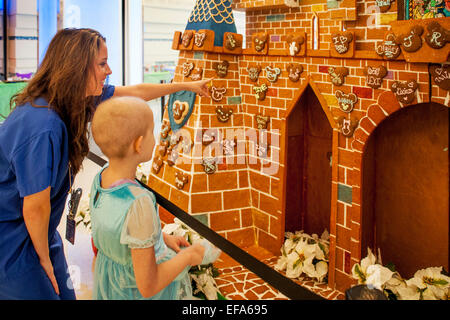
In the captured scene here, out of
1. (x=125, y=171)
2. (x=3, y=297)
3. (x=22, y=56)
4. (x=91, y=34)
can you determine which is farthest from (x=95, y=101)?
(x=22, y=56)

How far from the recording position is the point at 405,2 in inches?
101

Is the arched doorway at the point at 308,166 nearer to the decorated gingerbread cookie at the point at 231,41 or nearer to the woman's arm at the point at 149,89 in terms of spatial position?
the decorated gingerbread cookie at the point at 231,41

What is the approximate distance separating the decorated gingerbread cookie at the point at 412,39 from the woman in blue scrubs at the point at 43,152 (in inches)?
71.0

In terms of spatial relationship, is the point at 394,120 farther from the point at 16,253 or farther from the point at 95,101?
the point at 16,253

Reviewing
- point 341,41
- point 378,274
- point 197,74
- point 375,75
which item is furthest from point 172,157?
point 378,274

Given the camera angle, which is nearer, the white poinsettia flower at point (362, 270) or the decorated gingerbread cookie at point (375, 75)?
the white poinsettia flower at point (362, 270)

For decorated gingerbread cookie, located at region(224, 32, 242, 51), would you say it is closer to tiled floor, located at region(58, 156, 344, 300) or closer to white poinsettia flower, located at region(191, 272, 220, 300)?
tiled floor, located at region(58, 156, 344, 300)

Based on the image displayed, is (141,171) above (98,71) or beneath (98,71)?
beneath

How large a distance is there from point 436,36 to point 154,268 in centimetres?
203

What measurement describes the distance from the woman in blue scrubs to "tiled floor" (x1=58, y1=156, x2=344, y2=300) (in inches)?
17.0

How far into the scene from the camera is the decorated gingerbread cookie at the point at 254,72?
376 cm

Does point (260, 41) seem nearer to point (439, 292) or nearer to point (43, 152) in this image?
point (439, 292)

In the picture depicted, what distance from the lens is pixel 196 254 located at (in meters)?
1.25

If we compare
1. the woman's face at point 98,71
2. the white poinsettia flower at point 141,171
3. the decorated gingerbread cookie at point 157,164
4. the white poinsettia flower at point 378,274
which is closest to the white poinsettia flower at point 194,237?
the woman's face at point 98,71
